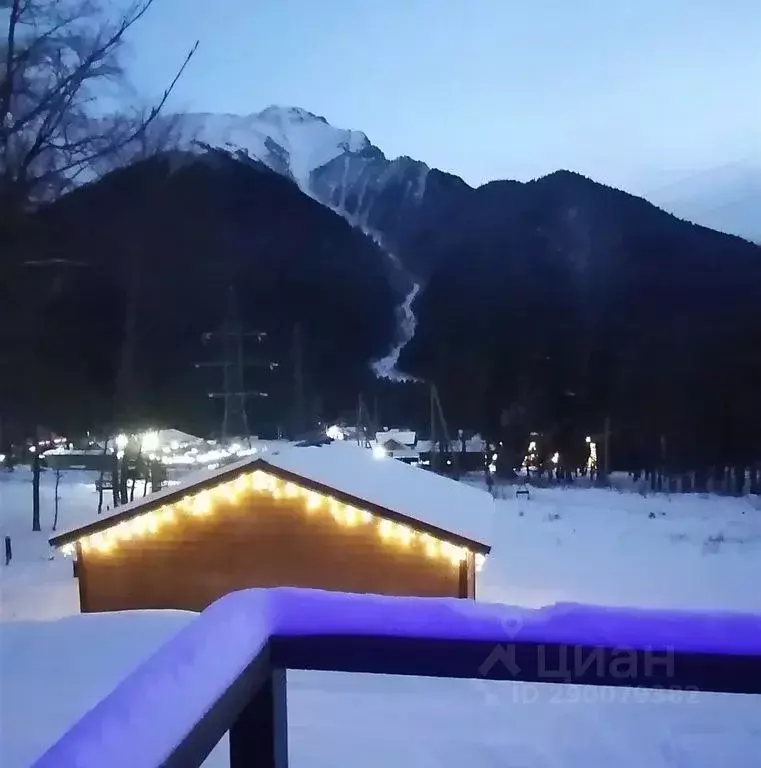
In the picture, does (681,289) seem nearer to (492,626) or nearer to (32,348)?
(32,348)

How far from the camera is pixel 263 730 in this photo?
1251mm

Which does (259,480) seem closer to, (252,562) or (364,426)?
(252,562)

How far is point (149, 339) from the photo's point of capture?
857 inches

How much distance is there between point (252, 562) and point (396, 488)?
6.78 ft

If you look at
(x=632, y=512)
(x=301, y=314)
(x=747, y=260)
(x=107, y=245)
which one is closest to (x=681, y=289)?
(x=747, y=260)

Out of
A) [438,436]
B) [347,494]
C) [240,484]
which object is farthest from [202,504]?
[438,436]

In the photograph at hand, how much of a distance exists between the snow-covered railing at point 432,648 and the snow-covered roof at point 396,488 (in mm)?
7161

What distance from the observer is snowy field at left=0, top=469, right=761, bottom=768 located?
2992 mm

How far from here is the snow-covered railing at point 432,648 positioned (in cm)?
117

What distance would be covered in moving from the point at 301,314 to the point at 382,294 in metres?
8.16

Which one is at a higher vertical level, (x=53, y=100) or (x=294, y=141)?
(x=294, y=141)

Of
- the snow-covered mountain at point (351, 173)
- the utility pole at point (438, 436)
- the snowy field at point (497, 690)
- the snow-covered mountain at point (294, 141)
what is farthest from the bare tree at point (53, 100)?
the snow-covered mountain at point (351, 173)

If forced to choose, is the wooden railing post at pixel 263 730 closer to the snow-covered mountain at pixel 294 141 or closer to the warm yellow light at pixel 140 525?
the warm yellow light at pixel 140 525

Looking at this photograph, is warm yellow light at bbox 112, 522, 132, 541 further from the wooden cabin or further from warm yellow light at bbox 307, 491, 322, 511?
warm yellow light at bbox 307, 491, 322, 511
